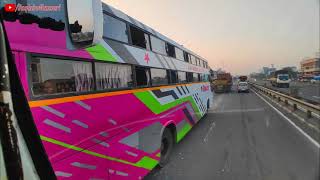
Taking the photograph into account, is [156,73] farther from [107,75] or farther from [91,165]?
[91,165]

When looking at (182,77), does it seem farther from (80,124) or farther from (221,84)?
(221,84)

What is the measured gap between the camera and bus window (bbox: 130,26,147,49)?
20.9 ft

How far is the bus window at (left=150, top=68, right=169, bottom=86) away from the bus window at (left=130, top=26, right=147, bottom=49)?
68 cm

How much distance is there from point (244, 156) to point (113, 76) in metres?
4.86

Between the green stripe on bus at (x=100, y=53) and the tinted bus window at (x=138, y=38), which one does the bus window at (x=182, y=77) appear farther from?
the green stripe on bus at (x=100, y=53)

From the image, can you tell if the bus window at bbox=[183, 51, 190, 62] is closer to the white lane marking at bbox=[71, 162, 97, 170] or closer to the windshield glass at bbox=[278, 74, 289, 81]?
the white lane marking at bbox=[71, 162, 97, 170]

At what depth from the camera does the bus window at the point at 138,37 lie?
6356 millimetres

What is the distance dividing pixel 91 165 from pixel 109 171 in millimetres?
562

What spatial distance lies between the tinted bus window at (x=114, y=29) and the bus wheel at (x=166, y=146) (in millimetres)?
2986

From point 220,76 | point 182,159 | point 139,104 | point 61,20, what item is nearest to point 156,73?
point 139,104

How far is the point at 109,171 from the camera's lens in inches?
176

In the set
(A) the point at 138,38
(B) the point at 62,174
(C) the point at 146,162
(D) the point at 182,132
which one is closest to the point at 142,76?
(A) the point at 138,38

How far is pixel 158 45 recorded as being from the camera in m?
8.20

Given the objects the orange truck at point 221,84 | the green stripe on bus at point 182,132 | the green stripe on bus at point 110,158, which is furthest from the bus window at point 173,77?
the orange truck at point 221,84
